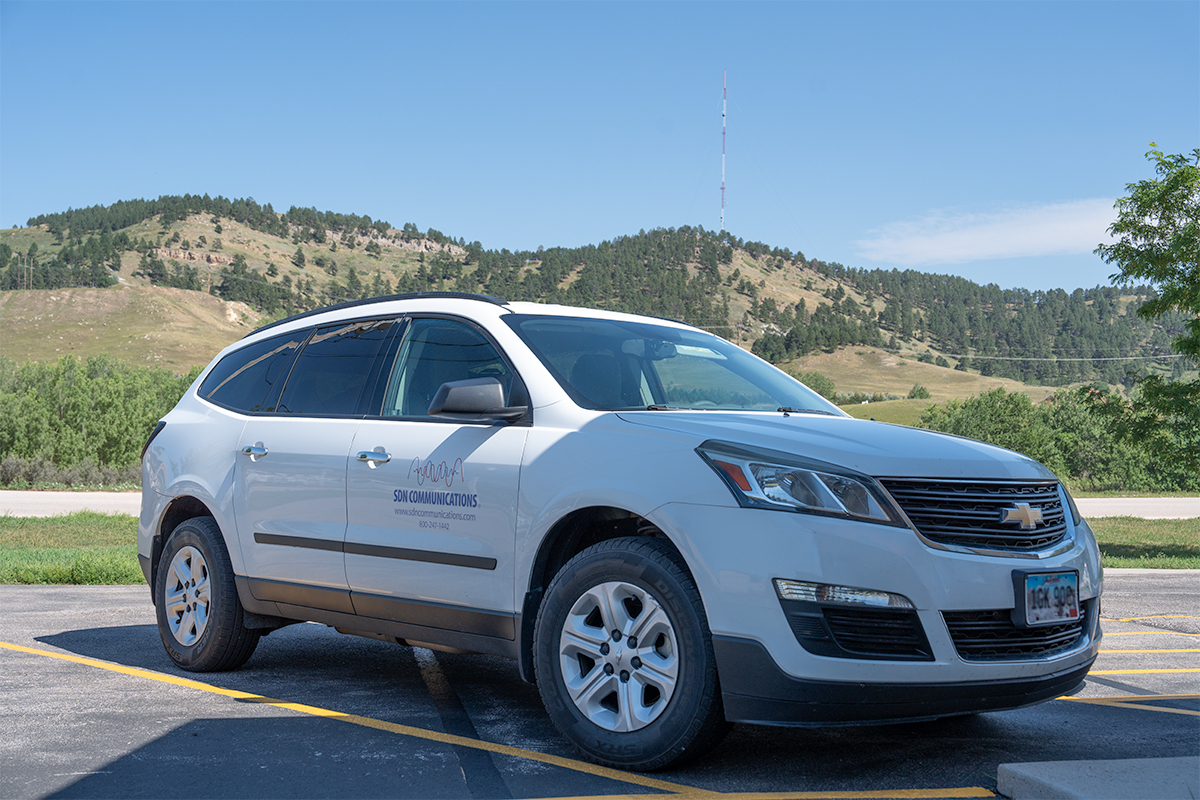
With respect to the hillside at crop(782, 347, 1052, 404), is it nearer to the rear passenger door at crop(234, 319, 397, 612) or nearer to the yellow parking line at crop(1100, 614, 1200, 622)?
the yellow parking line at crop(1100, 614, 1200, 622)

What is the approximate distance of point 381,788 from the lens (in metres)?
3.72

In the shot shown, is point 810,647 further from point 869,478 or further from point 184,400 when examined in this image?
point 184,400

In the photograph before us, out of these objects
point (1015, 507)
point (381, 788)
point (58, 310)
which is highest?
point (58, 310)

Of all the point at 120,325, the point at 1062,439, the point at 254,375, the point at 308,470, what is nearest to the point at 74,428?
the point at 254,375

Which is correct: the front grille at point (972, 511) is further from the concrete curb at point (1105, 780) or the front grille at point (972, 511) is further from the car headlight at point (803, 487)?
the concrete curb at point (1105, 780)

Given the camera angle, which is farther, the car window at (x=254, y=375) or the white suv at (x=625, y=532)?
the car window at (x=254, y=375)

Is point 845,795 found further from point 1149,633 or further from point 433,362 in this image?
point 1149,633

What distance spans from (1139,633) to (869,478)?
20.2 feet

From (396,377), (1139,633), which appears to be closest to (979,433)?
(1139,633)

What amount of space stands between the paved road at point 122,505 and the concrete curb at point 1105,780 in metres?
26.0

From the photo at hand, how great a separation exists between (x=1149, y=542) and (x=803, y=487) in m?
23.2

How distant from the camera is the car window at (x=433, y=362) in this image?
4891 millimetres

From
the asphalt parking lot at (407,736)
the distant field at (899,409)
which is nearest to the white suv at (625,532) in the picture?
the asphalt parking lot at (407,736)

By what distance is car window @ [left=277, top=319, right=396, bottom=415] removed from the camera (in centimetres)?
535
